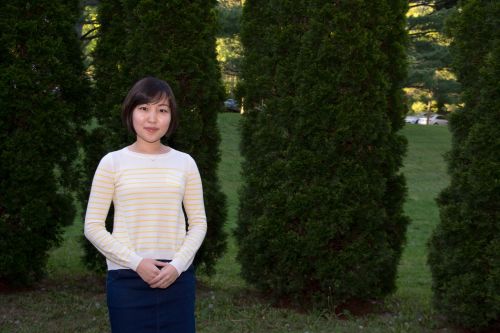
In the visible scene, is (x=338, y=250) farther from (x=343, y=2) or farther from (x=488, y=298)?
(x=343, y=2)

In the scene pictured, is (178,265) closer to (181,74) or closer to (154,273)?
(154,273)

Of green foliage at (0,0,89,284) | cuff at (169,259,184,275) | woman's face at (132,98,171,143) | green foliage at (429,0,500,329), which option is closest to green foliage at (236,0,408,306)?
green foliage at (429,0,500,329)

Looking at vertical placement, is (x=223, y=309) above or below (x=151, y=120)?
below

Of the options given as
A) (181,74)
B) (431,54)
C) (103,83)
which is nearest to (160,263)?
(181,74)

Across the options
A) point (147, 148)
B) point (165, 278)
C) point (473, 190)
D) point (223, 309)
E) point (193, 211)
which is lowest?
point (223, 309)

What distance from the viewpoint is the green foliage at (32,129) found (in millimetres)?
6602

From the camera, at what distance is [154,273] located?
289 cm

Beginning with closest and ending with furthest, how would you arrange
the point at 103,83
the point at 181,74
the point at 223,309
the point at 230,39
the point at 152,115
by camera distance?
1. the point at 152,115
2. the point at 223,309
3. the point at 181,74
4. the point at 103,83
5. the point at 230,39

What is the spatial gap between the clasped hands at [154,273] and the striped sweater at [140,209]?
0.18 ft

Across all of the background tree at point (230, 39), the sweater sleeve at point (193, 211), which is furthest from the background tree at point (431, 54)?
the sweater sleeve at point (193, 211)

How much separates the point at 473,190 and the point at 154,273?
3027mm

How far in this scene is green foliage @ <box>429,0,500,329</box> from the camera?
16.6 feet

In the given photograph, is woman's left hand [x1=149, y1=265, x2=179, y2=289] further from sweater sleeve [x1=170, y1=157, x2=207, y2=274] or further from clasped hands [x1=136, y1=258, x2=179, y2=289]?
sweater sleeve [x1=170, y1=157, x2=207, y2=274]

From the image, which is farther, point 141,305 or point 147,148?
point 147,148
